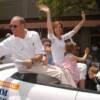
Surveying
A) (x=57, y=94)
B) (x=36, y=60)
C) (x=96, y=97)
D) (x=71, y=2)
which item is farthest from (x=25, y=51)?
(x=71, y=2)

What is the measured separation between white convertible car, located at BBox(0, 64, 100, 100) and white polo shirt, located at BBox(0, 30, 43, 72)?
0.20 metres

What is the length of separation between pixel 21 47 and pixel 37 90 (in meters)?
0.63

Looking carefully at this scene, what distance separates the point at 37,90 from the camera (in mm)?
3965

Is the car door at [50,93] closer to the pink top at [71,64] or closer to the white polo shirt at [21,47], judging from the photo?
the white polo shirt at [21,47]

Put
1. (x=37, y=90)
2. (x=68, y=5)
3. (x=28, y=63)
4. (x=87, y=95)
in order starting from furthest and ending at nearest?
(x=68, y=5) → (x=28, y=63) → (x=37, y=90) → (x=87, y=95)

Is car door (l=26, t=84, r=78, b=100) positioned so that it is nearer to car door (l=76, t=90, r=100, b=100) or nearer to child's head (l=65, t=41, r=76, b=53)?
car door (l=76, t=90, r=100, b=100)

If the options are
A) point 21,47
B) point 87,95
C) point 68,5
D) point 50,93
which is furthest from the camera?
point 68,5

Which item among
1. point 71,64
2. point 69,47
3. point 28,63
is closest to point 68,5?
point 69,47

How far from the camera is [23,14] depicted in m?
23.4

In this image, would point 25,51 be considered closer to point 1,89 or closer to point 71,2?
point 1,89

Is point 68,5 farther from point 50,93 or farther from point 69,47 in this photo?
point 50,93

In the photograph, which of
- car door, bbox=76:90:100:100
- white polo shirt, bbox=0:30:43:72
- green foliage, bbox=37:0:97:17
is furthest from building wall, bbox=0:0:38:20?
car door, bbox=76:90:100:100

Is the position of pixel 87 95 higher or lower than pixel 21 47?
lower

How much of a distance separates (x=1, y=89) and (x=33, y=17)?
60.9 feet
